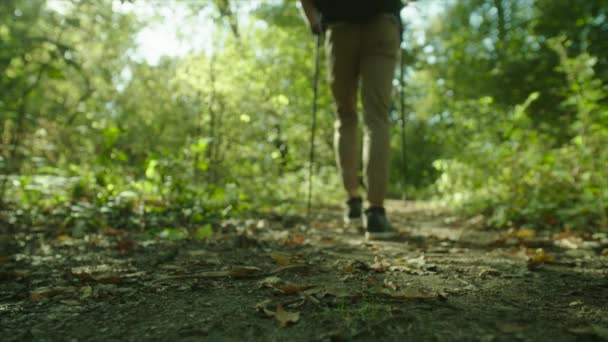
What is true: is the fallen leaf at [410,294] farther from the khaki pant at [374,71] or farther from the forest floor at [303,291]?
the khaki pant at [374,71]

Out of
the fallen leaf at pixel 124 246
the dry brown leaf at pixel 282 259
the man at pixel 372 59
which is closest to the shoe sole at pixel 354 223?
the man at pixel 372 59

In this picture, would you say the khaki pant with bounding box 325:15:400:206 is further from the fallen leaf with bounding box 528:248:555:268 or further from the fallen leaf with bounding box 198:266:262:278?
the fallen leaf with bounding box 198:266:262:278

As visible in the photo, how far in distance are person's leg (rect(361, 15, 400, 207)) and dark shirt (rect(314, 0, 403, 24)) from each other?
0.17 feet

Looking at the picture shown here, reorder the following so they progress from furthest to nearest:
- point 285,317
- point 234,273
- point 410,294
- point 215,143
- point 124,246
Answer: point 215,143 < point 124,246 < point 234,273 < point 410,294 < point 285,317

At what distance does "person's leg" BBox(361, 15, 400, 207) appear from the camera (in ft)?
9.03

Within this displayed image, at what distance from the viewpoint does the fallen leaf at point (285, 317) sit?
1.09 metres

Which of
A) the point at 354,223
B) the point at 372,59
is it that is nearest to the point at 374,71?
the point at 372,59

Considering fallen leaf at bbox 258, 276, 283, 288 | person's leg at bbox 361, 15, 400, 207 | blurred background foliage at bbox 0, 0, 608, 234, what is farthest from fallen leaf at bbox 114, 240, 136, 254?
person's leg at bbox 361, 15, 400, 207

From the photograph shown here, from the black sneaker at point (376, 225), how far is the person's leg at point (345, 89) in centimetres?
54

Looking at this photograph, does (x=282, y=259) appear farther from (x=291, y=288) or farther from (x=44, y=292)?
(x=44, y=292)

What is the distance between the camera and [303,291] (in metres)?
1.36

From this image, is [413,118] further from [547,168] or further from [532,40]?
[547,168]

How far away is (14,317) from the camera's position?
3.97 feet

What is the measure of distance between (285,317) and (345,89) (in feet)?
7.39
